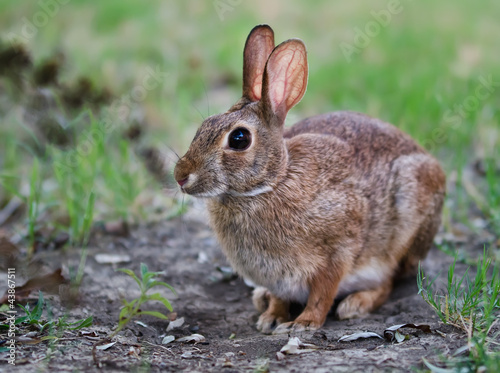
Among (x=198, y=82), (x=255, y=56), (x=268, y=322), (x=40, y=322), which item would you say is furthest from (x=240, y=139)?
(x=198, y=82)

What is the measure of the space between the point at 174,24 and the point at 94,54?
1803mm

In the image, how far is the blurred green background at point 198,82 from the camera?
512cm

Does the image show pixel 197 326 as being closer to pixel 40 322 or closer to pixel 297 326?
pixel 297 326

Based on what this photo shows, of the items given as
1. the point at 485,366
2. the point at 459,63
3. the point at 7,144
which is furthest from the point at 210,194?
the point at 459,63

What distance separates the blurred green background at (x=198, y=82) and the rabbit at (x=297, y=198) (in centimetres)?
89

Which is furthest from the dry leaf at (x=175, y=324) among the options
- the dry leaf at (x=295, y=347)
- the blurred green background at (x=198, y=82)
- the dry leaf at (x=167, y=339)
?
the blurred green background at (x=198, y=82)

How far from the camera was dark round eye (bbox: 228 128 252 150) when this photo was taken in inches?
137

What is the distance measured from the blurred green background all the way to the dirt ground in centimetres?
34

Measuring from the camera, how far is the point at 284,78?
3.61m

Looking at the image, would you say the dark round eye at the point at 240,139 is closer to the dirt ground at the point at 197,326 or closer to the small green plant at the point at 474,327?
the dirt ground at the point at 197,326

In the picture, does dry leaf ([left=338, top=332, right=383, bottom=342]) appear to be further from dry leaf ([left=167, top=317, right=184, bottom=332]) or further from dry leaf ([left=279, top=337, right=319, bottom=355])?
dry leaf ([left=167, top=317, right=184, bottom=332])

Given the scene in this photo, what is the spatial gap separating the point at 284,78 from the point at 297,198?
69 centimetres

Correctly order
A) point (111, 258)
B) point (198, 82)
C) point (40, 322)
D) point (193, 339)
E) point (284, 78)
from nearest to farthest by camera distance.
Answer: point (40, 322) → point (193, 339) → point (284, 78) → point (111, 258) → point (198, 82)

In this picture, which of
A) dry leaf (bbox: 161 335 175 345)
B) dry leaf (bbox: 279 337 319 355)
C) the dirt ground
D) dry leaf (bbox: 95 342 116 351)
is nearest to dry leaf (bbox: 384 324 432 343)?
the dirt ground
